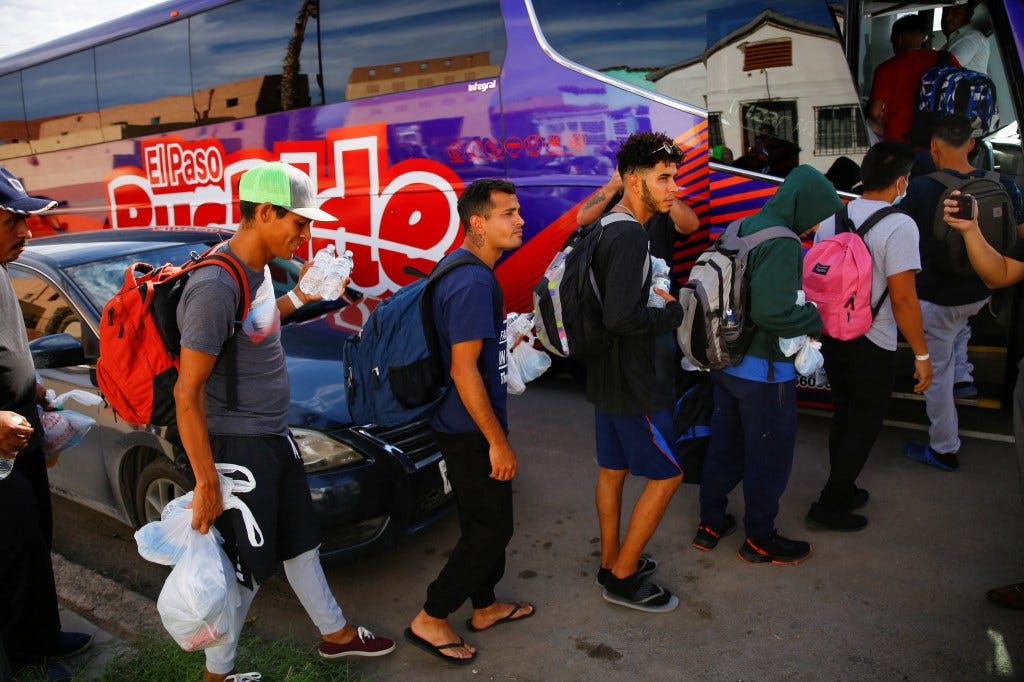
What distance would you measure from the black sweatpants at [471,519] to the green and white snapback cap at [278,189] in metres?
0.91

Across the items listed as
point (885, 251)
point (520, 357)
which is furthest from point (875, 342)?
point (520, 357)

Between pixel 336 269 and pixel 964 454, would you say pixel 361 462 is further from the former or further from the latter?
pixel 964 454

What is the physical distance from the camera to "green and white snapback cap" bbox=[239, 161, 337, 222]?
7.80ft

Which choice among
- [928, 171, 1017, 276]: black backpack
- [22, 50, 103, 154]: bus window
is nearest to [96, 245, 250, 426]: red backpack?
[928, 171, 1017, 276]: black backpack

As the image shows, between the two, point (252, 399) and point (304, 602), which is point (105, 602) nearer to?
point (304, 602)

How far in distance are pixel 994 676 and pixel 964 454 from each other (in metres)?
2.20

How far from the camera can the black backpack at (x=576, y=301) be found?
2855 mm

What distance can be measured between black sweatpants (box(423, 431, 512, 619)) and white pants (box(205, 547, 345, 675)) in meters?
0.36

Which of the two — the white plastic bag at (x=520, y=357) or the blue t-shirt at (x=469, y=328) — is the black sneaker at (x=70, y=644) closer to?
the blue t-shirt at (x=469, y=328)

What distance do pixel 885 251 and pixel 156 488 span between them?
3395 millimetres

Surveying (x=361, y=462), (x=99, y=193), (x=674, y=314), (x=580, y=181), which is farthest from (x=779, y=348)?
(x=99, y=193)

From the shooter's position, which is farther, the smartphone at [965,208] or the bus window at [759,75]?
the bus window at [759,75]

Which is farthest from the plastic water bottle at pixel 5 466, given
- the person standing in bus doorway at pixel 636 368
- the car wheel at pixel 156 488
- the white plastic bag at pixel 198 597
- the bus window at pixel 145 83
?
the bus window at pixel 145 83

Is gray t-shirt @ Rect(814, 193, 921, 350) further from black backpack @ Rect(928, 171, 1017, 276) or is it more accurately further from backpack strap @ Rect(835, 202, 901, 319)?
black backpack @ Rect(928, 171, 1017, 276)
